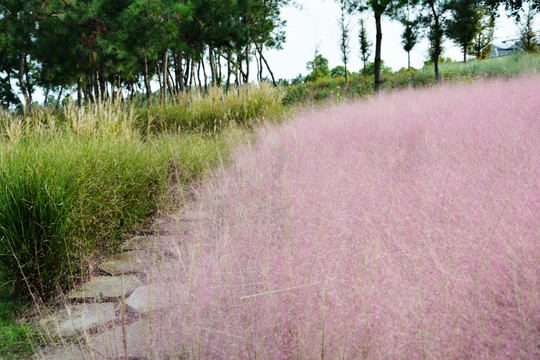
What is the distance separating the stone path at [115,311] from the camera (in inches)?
55.5

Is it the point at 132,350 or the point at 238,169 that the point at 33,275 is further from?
the point at 238,169

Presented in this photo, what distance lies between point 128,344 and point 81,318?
414 millimetres

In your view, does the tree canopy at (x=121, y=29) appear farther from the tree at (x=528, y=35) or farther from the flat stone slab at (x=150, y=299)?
the tree at (x=528, y=35)

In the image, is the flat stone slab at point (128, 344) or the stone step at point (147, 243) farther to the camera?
the stone step at point (147, 243)

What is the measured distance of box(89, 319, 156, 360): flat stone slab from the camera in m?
1.35

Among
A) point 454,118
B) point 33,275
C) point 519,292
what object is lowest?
point 33,275

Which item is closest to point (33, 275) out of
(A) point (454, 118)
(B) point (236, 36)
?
(A) point (454, 118)

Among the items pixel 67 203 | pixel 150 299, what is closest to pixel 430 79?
pixel 67 203

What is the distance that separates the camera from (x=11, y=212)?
74.5 inches

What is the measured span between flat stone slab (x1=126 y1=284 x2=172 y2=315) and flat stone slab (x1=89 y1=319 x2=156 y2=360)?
8cm

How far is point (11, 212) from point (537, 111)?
4179mm

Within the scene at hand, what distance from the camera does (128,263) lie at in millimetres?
2291

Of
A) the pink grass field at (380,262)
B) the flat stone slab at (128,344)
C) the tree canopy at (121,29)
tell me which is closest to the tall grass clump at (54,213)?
the flat stone slab at (128,344)

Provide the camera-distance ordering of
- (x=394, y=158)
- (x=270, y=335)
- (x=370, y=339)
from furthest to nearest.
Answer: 1. (x=394, y=158)
2. (x=270, y=335)
3. (x=370, y=339)
